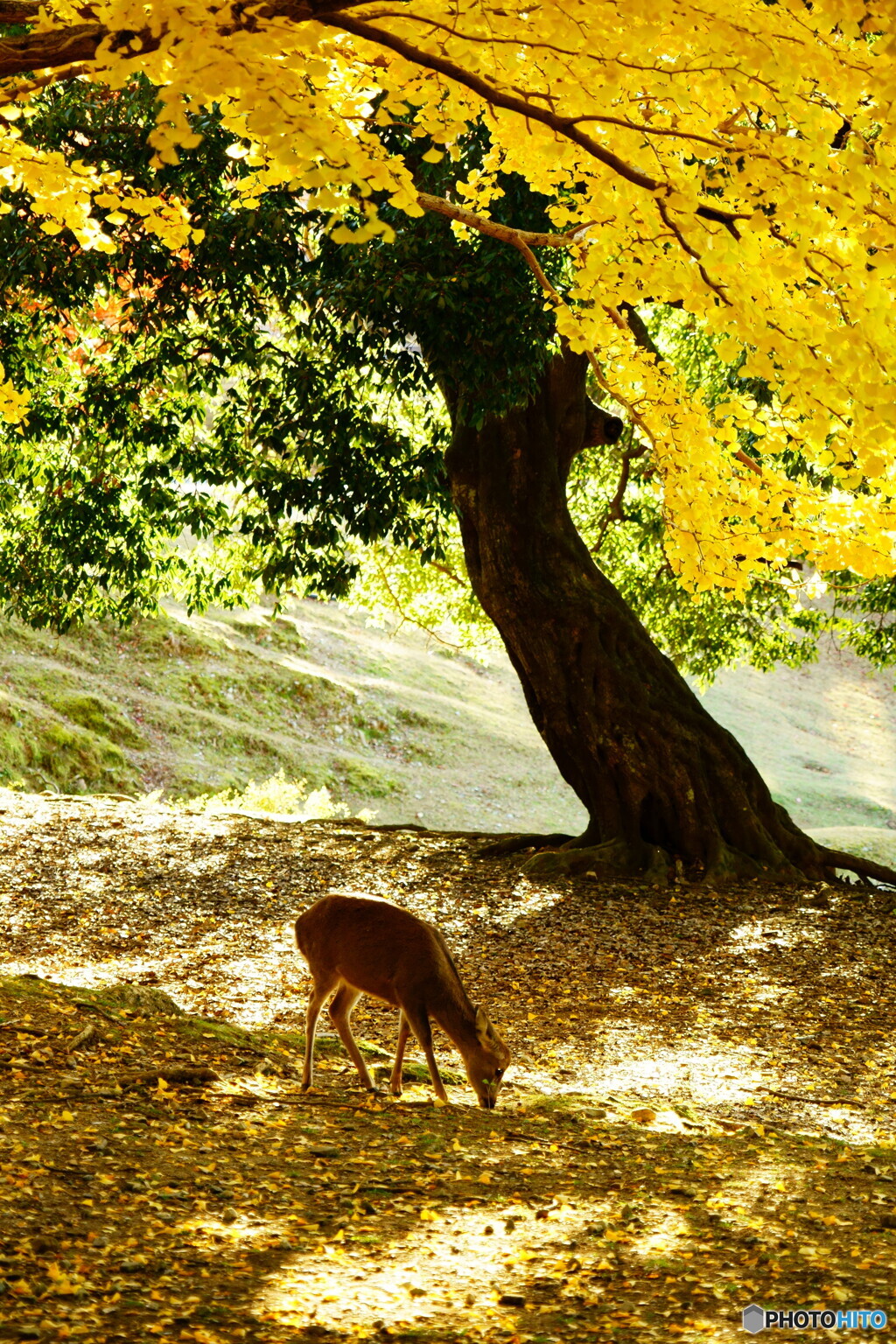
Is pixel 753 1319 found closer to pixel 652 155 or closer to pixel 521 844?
pixel 652 155

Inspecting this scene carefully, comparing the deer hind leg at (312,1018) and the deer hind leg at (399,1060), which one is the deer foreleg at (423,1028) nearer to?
the deer hind leg at (399,1060)

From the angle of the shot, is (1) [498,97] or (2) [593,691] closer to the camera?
(1) [498,97]

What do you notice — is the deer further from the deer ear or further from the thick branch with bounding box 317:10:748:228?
the thick branch with bounding box 317:10:748:228

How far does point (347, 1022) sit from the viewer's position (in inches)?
191

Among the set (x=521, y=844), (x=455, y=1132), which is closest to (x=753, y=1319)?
(x=455, y=1132)

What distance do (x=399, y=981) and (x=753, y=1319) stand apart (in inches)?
80.0

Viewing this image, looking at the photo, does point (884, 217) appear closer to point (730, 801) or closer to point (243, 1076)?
point (243, 1076)

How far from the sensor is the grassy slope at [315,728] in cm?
2044

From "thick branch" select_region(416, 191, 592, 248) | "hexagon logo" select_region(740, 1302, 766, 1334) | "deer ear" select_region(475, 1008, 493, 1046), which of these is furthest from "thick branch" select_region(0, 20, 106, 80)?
"hexagon logo" select_region(740, 1302, 766, 1334)

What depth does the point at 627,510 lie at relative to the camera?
41.1 feet

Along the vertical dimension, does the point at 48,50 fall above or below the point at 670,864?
above

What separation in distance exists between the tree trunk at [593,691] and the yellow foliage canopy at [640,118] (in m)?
5.14

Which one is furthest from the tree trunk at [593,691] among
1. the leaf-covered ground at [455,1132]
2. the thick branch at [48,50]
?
the thick branch at [48,50]

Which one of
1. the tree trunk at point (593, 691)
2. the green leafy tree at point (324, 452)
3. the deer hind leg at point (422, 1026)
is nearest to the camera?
the deer hind leg at point (422, 1026)
